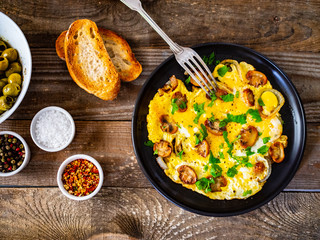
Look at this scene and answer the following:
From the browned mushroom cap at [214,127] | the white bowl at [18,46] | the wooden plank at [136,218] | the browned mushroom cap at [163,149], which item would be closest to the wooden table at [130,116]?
the wooden plank at [136,218]

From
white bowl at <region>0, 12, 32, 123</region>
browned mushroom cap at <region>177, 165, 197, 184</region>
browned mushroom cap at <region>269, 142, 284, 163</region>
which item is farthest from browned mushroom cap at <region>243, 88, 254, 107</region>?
white bowl at <region>0, 12, 32, 123</region>

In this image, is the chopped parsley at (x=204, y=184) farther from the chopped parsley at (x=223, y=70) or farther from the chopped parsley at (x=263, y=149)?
the chopped parsley at (x=223, y=70)

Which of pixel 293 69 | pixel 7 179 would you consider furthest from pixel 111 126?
pixel 293 69

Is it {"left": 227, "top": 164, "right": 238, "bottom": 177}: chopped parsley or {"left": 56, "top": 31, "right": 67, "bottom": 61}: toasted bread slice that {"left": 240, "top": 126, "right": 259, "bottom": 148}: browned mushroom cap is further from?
{"left": 56, "top": 31, "right": 67, "bottom": 61}: toasted bread slice

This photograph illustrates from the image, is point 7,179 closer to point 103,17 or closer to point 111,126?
point 111,126

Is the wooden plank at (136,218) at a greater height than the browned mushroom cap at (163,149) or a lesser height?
lesser

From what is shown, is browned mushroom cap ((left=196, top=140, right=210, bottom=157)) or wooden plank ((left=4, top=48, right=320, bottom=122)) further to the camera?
wooden plank ((left=4, top=48, right=320, bottom=122))

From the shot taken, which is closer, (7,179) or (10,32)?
(10,32)
